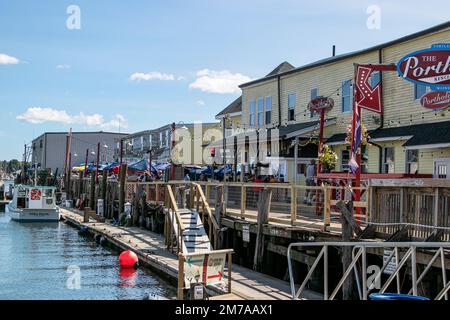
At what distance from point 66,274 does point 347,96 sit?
1385 cm

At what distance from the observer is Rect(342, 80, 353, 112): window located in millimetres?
25086

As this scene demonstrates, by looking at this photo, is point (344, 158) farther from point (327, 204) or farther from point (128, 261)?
point (327, 204)

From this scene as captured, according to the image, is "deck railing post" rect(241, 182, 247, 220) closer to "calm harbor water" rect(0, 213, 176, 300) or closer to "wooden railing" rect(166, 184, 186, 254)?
"wooden railing" rect(166, 184, 186, 254)

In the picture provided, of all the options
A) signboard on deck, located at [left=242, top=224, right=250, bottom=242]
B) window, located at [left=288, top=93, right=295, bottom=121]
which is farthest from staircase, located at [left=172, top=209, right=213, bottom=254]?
window, located at [left=288, top=93, right=295, bottom=121]

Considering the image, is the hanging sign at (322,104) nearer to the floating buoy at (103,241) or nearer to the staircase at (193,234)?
the staircase at (193,234)

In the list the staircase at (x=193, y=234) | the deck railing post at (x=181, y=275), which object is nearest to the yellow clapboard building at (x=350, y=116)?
the staircase at (x=193, y=234)

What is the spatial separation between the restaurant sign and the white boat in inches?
1317

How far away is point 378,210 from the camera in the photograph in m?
12.6

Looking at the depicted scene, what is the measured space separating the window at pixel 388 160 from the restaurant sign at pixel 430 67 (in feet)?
29.6

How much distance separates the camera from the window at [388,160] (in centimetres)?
2241

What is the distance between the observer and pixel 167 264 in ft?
59.9

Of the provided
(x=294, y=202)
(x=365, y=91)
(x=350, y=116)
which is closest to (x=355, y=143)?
(x=365, y=91)
